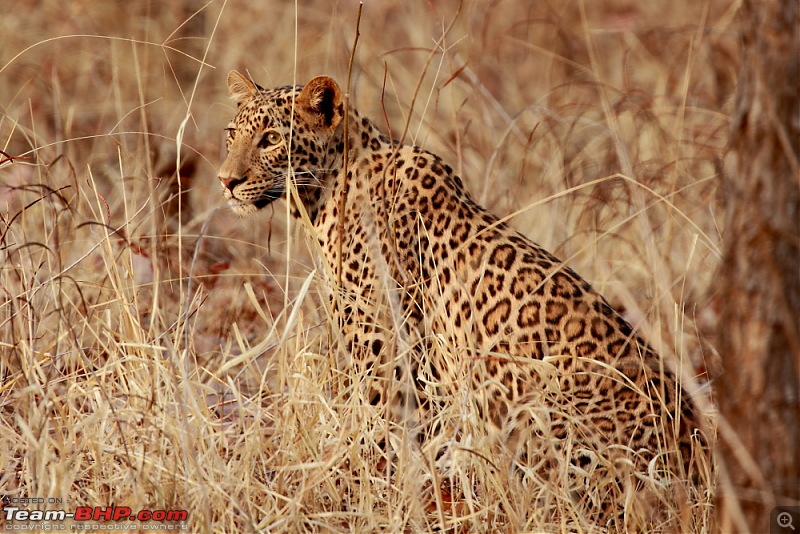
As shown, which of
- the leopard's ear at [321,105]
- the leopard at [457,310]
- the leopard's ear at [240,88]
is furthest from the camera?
the leopard's ear at [240,88]

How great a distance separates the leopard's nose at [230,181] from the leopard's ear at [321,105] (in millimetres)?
405

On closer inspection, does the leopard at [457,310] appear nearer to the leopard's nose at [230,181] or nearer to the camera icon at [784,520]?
the leopard's nose at [230,181]

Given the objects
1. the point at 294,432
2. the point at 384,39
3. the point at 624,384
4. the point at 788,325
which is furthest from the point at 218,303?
the point at 384,39

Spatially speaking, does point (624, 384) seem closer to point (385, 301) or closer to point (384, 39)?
point (385, 301)

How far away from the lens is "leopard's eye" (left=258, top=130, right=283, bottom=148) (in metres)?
4.89

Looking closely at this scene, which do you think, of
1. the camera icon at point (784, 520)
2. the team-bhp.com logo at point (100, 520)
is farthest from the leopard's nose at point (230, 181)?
the camera icon at point (784, 520)

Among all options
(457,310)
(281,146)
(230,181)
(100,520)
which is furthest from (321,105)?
(100,520)

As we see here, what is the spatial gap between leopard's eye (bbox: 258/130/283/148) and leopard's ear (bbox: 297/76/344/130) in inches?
5.9

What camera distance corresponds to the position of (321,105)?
487cm

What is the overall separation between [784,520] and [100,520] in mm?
2086

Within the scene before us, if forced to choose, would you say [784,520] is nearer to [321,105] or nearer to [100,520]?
[100,520]

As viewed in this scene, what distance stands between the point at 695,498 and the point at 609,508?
30cm

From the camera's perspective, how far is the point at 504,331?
14.6 ft

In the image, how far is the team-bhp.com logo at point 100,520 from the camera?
3436 mm
